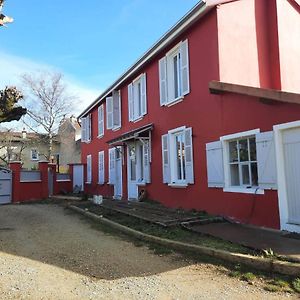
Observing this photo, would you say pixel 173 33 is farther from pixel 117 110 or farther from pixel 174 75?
pixel 117 110

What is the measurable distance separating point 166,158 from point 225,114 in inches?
161

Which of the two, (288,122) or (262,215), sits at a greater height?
(288,122)

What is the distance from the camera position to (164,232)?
921cm

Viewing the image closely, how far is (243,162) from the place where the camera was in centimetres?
1021

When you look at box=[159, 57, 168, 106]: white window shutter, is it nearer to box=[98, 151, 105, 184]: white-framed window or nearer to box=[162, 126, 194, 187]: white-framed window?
box=[162, 126, 194, 187]: white-framed window

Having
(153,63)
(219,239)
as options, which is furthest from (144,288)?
(153,63)

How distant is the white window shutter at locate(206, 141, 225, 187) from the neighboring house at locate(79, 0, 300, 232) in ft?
0.09

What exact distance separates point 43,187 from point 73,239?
13.8 metres

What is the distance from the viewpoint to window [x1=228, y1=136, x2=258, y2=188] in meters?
9.93

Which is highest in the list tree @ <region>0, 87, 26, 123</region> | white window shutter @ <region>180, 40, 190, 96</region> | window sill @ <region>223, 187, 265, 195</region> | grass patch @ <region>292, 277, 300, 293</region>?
white window shutter @ <region>180, 40, 190, 96</region>

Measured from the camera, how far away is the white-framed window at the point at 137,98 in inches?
652

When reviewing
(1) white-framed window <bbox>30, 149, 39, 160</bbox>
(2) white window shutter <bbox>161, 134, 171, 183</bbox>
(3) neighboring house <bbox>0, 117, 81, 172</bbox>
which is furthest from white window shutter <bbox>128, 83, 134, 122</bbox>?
(1) white-framed window <bbox>30, 149, 39, 160</bbox>

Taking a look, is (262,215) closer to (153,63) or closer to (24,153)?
(153,63)

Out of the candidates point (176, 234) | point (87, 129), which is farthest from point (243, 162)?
point (87, 129)
